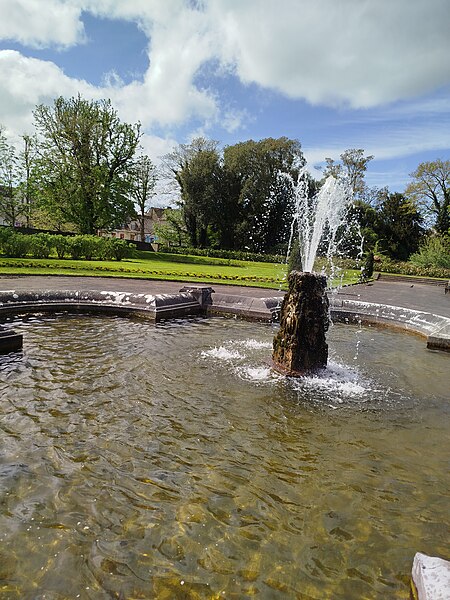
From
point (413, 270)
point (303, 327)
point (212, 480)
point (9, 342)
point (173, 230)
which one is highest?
point (173, 230)

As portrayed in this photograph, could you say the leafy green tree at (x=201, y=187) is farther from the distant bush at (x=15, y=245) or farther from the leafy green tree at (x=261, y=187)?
the distant bush at (x=15, y=245)

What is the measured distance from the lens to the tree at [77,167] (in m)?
36.2

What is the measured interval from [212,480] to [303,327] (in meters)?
3.37

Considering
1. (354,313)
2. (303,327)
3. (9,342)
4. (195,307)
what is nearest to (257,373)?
(303,327)

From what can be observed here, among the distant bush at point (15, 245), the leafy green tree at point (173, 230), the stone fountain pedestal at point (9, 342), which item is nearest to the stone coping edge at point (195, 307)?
the stone fountain pedestal at point (9, 342)

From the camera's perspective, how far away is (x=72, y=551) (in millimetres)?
2406

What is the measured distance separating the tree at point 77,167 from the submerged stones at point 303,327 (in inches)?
1326

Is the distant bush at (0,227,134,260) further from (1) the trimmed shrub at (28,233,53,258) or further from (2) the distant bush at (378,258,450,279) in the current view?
(2) the distant bush at (378,258,450,279)

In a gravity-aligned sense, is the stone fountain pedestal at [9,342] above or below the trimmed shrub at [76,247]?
below

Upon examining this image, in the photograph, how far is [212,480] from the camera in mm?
3234

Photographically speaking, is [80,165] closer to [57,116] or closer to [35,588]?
[57,116]

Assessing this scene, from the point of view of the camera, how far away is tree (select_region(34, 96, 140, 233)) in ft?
119

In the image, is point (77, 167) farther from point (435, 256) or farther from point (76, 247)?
point (435, 256)

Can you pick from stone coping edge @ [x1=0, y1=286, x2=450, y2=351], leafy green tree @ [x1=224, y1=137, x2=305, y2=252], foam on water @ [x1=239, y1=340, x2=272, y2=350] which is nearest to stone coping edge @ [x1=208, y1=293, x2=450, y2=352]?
stone coping edge @ [x1=0, y1=286, x2=450, y2=351]
